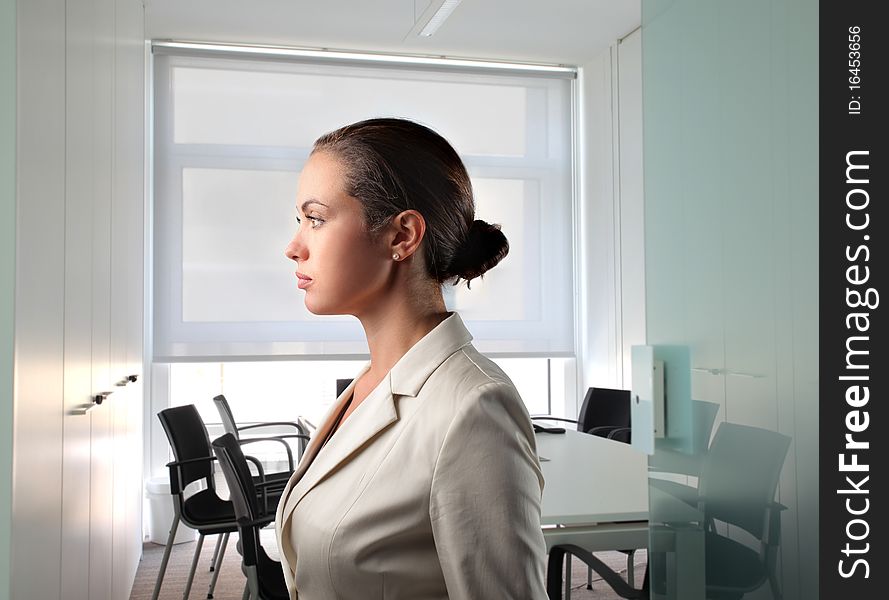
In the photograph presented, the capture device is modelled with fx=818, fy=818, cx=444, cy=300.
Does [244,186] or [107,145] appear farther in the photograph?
[244,186]

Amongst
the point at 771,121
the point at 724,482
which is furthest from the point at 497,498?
the point at 771,121

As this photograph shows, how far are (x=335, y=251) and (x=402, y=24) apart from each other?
4.91m

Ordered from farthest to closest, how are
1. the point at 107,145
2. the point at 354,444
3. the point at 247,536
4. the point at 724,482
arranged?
the point at 107,145 < the point at 247,536 < the point at 724,482 < the point at 354,444

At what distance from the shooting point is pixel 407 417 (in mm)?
1078

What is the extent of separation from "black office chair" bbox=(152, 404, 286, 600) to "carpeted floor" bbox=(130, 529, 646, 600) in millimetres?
201

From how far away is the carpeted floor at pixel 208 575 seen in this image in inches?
173

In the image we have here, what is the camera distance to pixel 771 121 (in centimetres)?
137

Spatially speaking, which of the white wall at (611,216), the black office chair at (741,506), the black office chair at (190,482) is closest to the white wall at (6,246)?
the black office chair at (741,506)

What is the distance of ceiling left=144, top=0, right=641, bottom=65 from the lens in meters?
5.34

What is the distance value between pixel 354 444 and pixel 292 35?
531cm

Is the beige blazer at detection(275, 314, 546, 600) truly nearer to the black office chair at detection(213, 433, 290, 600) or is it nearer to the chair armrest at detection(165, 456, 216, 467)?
the black office chair at detection(213, 433, 290, 600)

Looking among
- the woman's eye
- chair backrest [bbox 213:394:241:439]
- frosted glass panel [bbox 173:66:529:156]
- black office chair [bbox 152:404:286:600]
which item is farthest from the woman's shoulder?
frosted glass panel [bbox 173:66:529:156]
